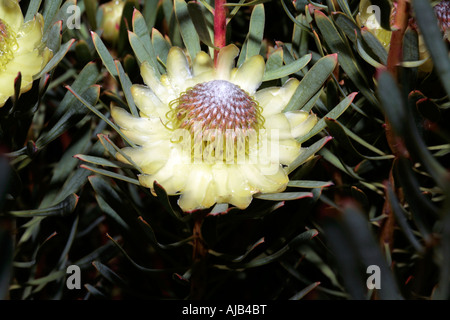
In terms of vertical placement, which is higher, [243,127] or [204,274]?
[243,127]

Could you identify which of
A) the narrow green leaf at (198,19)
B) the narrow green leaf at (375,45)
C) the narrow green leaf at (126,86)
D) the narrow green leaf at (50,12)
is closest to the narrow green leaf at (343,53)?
the narrow green leaf at (375,45)

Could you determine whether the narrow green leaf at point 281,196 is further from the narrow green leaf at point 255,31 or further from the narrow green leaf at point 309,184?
the narrow green leaf at point 255,31

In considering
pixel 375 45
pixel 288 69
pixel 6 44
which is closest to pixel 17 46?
pixel 6 44

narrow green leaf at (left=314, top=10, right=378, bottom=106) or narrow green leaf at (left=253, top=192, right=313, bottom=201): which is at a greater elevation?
narrow green leaf at (left=314, top=10, right=378, bottom=106)

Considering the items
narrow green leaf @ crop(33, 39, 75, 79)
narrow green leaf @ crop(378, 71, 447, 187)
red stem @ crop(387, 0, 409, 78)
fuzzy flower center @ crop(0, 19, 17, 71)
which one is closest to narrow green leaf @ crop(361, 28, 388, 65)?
red stem @ crop(387, 0, 409, 78)

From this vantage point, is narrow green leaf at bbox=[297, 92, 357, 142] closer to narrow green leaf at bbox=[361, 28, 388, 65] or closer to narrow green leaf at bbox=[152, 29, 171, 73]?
narrow green leaf at bbox=[361, 28, 388, 65]
